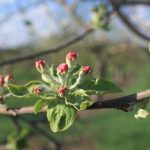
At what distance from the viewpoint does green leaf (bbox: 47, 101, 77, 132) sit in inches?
52.6

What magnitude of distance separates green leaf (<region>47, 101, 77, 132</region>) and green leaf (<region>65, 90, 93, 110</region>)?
3 cm

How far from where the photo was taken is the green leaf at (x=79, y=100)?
1.28 m

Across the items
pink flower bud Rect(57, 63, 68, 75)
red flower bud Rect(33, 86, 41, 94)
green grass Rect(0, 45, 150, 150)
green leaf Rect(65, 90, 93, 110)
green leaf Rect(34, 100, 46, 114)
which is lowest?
green grass Rect(0, 45, 150, 150)

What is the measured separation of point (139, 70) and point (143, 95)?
2947 cm

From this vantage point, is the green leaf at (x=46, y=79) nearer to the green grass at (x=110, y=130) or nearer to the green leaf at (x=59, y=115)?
the green leaf at (x=59, y=115)

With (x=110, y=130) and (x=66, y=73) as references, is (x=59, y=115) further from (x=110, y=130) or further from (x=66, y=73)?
(x=110, y=130)

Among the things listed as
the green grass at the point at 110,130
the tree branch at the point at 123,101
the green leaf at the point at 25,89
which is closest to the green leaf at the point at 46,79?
the green leaf at the point at 25,89

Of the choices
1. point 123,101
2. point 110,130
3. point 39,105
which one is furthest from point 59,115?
point 110,130

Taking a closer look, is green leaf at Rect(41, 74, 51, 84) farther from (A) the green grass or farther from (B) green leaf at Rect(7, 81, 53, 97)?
(A) the green grass

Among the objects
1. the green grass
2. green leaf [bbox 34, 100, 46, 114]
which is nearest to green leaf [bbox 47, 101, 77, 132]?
green leaf [bbox 34, 100, 46, 114]

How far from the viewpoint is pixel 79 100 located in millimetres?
1321

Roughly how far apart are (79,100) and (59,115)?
0.07 m

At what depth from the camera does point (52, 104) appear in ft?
4.48

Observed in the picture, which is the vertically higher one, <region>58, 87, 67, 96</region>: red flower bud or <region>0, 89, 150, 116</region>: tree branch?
<region>58, 87, 67, 96</region>: red flower bud
